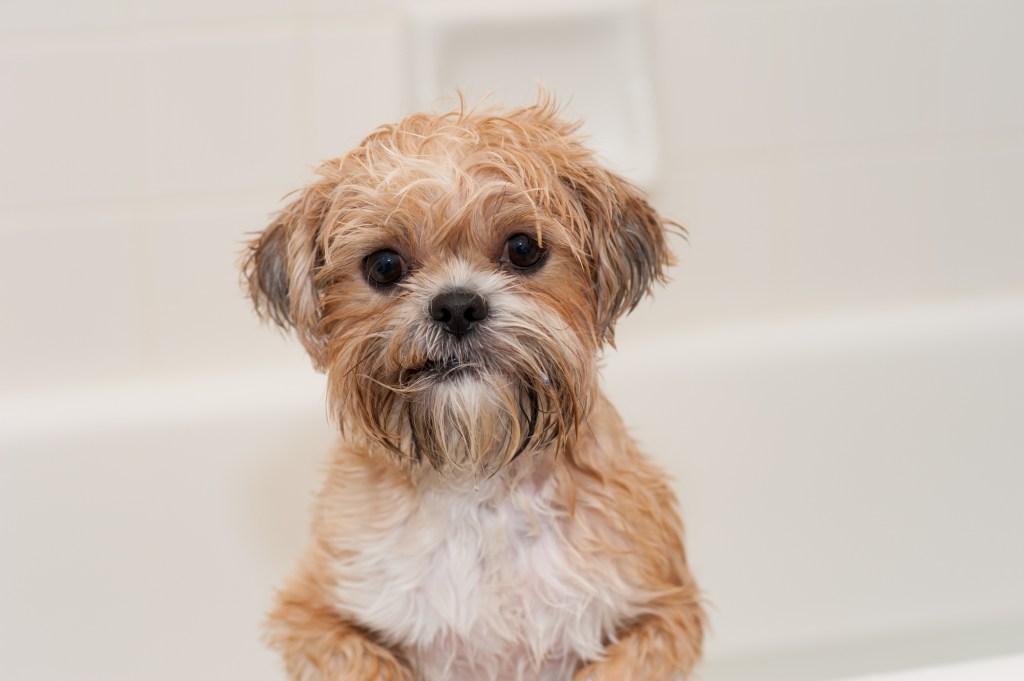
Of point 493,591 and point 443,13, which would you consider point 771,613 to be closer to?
point 493,591

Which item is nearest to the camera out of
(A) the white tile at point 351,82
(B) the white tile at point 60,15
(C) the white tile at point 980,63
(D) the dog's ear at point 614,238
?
(D) the dog's ear at point 614,238

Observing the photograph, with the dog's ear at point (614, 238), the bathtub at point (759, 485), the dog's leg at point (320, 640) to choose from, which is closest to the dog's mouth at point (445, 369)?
the dog's ear at point (614, 238)

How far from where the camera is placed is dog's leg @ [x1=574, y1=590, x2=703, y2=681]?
5.61 feet

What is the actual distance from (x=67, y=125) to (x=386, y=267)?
144cm

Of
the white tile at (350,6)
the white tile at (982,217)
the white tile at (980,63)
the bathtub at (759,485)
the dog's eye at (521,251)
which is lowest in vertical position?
the bathtub at (759,485)

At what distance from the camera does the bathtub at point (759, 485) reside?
2662 millimetres

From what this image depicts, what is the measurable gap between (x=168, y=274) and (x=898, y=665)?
78.8 inches

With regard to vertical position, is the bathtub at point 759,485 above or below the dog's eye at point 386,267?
below

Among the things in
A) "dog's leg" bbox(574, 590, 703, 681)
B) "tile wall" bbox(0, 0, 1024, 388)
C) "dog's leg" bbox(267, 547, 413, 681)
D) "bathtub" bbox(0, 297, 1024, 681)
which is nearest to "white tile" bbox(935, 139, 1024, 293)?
"tile wall" bbox(0, 0, 1024, 388)

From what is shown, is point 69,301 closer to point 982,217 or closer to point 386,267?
point 386,267

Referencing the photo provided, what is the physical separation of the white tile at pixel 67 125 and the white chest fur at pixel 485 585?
4.46 feet

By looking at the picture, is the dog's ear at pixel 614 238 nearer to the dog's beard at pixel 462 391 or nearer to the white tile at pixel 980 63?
the dog's beard at pixel 462 391

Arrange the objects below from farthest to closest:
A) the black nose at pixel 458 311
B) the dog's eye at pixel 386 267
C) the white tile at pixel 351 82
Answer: the white tile at pixel 351 82
the dog's eye at pixel 386 267
the black nose at pixel 458 311

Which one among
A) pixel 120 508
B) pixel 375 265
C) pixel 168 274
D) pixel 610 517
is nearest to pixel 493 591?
pixel 610 517
